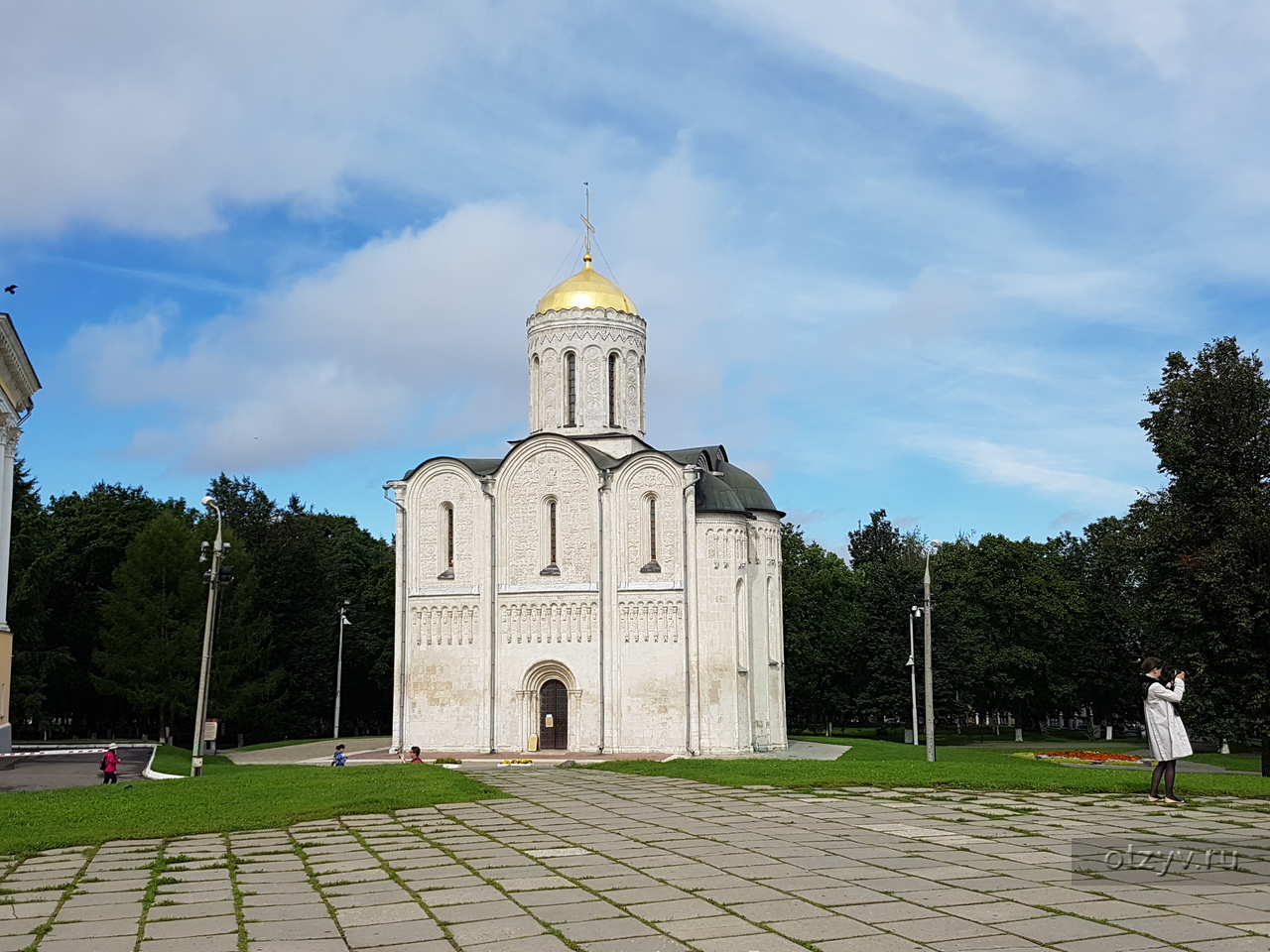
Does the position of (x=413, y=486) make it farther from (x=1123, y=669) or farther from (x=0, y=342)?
(x=1123, y=669)

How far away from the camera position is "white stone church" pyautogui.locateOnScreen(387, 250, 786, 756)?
1421 inches

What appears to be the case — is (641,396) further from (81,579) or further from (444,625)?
(81,579)

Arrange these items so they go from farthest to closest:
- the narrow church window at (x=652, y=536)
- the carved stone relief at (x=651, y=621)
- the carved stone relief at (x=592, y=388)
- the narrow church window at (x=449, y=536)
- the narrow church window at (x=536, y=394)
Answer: the narrow church window at (x=536, y=394), the carved stone relief at (x=592, y=388), the narrow church window at (x=449, y=536), the narrow church window at (x=652, y=536), the carved stone relief at (x=651, y=621)

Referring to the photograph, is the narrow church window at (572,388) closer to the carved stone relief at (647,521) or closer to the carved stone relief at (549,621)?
the carved stone relief at (647,521)

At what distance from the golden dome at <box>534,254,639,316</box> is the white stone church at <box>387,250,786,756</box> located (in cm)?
503

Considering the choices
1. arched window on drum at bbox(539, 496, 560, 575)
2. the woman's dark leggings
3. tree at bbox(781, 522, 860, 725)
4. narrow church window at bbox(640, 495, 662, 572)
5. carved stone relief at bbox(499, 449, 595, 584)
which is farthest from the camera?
tree at bbox(781, 522, 860, 725)

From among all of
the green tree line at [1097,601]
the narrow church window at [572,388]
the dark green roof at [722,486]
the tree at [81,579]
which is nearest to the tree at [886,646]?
the green tree line at [1097,601]

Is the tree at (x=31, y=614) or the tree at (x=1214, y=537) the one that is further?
the tree at (x=31, y=614)

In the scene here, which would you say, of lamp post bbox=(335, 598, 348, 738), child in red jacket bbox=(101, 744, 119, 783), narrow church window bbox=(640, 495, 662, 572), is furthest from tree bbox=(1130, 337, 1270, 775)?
lamp post bbox=(335, 598, 348, 738)

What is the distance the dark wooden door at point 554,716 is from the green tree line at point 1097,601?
11790 millimetres

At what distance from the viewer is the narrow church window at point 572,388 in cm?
4056

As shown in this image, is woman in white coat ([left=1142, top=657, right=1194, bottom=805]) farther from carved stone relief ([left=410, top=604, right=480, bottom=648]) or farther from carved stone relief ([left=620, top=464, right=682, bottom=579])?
carved stone relief ([left=410, top=604, right=480, bottom=648])

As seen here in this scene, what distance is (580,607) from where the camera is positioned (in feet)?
121

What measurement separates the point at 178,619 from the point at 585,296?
19.6 meters
